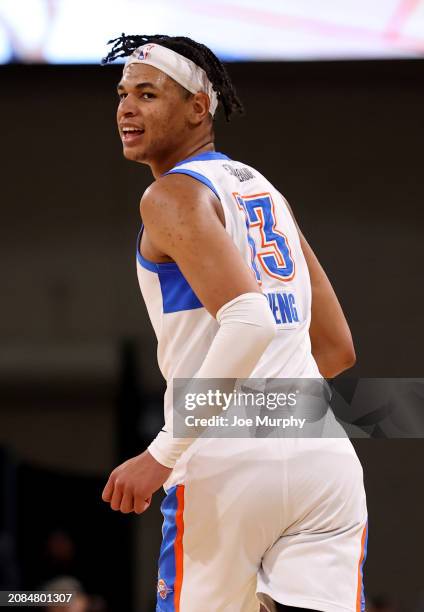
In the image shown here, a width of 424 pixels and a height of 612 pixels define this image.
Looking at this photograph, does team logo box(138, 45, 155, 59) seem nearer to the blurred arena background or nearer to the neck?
the neck

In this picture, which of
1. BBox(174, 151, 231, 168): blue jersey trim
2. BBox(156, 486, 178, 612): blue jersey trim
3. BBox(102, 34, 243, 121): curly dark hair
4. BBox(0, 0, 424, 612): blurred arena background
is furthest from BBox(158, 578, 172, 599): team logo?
BBox(0, 0, 424, 612): blurred arena background

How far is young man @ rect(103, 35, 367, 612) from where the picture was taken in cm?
189

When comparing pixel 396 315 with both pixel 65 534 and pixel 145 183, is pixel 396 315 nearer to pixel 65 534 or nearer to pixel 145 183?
pixel 145 183

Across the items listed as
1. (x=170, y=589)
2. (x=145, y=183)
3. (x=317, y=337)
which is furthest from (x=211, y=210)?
(x=145, y=183)

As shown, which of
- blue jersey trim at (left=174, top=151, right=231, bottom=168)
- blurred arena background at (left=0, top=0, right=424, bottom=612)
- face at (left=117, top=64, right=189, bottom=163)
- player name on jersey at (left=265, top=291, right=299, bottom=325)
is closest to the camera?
player name on jersey at (left=265, top=291, right=299, bottom=325)

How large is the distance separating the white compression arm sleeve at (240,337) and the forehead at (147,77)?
2.18 feet

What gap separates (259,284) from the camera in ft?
6.77

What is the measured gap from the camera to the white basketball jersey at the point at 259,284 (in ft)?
6.72

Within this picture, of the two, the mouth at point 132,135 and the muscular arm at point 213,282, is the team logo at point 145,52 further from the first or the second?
the muscular arm at point 213,282

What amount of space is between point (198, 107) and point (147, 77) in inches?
5.2

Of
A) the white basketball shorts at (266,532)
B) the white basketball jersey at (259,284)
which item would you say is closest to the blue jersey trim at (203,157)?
the white basketball jersey at (259,284)

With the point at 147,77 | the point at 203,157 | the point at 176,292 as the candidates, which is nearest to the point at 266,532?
the point at 176,292

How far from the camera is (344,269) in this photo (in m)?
5.78

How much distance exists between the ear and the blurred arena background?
3.41m
